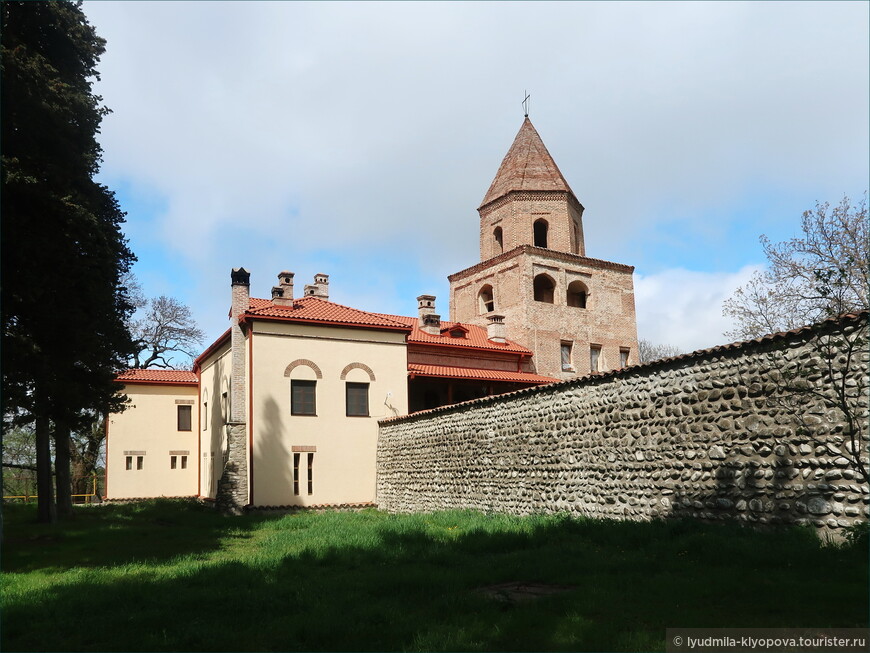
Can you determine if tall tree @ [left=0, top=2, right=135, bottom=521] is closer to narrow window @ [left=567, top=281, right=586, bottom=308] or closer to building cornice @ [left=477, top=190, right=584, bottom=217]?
building cornice @ [left=477, top=190, right=584, bottom=217]

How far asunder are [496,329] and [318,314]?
1073cm

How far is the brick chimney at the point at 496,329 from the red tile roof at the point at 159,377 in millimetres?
12438

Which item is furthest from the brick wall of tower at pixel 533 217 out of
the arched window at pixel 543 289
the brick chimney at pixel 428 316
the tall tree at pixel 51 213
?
the tall tree at pixel 51 213

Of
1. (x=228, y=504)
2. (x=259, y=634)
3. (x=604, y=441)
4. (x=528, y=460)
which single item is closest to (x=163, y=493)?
(x=228, y=504)

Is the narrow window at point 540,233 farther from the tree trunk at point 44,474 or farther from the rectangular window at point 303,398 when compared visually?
the tree trunk at point 44,474

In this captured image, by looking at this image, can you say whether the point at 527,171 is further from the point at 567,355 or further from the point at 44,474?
the point at 44,474

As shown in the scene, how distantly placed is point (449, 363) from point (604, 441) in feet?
52.9

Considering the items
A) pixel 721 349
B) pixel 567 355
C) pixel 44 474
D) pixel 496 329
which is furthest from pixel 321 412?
pixel 567 355

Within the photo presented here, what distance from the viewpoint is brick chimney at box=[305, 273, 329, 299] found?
85.2 feet

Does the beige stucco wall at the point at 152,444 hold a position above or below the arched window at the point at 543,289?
below

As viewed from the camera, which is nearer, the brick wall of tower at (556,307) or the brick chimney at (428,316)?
the brick chimney at (428,316)

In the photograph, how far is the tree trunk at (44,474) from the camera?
15.3 metres

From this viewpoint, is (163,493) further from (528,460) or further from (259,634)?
(259,634)

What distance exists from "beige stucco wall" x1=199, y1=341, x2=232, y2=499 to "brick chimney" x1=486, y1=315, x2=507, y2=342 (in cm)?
1168
